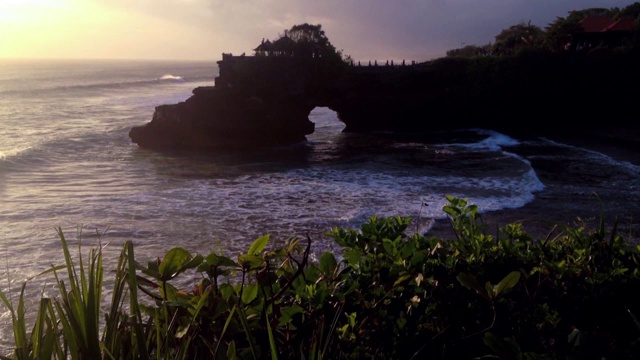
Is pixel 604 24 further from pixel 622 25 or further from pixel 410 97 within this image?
pixel 410 97

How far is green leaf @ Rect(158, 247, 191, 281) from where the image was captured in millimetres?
1851

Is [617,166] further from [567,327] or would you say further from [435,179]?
[567,327]

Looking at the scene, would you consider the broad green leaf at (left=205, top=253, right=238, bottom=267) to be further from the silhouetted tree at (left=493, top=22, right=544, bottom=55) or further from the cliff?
the silhouetted tree at (left=493, top=22, right=544, bottom=55)

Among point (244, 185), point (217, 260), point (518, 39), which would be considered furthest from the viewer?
point (518, 39)

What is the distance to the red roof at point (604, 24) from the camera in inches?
1571

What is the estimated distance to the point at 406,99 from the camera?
3288cm

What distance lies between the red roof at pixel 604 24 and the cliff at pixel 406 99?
5.17 meters

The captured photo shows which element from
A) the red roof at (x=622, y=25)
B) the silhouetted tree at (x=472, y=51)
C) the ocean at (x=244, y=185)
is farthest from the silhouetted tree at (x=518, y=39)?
the ocean at (x=244, y=185)

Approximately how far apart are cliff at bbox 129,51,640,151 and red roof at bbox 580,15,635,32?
5.17 meters

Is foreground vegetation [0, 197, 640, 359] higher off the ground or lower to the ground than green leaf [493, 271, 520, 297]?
lower

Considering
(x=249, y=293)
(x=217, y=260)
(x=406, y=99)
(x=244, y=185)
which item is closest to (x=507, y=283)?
(x=249, y=293)

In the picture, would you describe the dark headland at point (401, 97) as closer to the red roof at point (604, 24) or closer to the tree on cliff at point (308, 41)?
the tree on cliff at point (308, 41)

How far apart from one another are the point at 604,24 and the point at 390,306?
4613 centimetres

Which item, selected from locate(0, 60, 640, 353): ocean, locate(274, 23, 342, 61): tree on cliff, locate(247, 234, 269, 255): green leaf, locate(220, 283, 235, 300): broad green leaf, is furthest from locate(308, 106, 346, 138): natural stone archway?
locate(220, 283, 235, 300): broad green leaf
